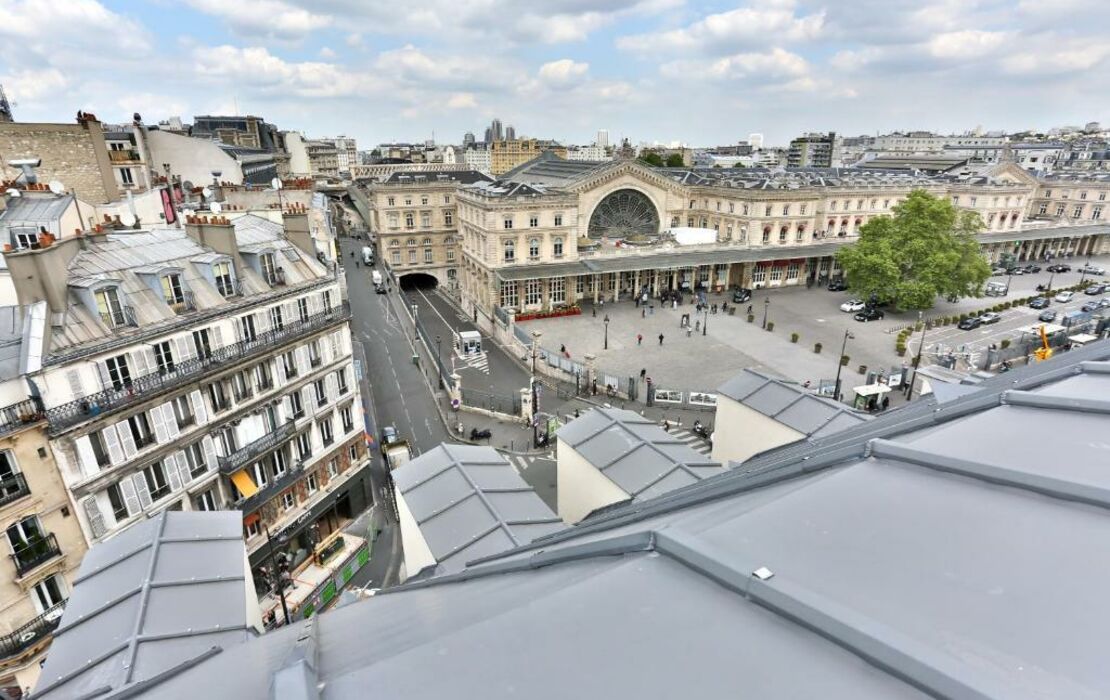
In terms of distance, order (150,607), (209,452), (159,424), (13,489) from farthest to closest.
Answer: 1. (209,452)
2. (159,424)
3. (13,489)
4. (150,607)

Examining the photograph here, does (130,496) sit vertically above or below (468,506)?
below

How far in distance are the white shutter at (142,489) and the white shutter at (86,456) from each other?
4.04 feet

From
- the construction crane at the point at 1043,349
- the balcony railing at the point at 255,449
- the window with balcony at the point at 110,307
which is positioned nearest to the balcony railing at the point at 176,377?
the window with balcony at the point at 110,307

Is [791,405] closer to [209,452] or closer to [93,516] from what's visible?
[209,452]

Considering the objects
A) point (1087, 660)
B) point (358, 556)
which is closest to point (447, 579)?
point (1087, 660)

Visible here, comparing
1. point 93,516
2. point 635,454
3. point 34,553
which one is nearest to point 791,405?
point 635,454

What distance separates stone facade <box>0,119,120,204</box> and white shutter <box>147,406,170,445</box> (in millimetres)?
20157

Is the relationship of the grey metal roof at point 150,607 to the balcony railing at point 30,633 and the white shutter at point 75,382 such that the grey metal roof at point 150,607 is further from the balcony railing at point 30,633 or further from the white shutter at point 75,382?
the balcony railing at point 30,633

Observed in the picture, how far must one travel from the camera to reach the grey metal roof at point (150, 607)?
975 cm

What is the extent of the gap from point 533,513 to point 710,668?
1269 cm

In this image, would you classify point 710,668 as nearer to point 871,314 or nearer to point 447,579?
point 447,579

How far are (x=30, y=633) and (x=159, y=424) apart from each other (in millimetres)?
6669

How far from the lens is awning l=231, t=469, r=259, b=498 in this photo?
21.9m

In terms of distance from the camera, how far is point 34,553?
16.7m
